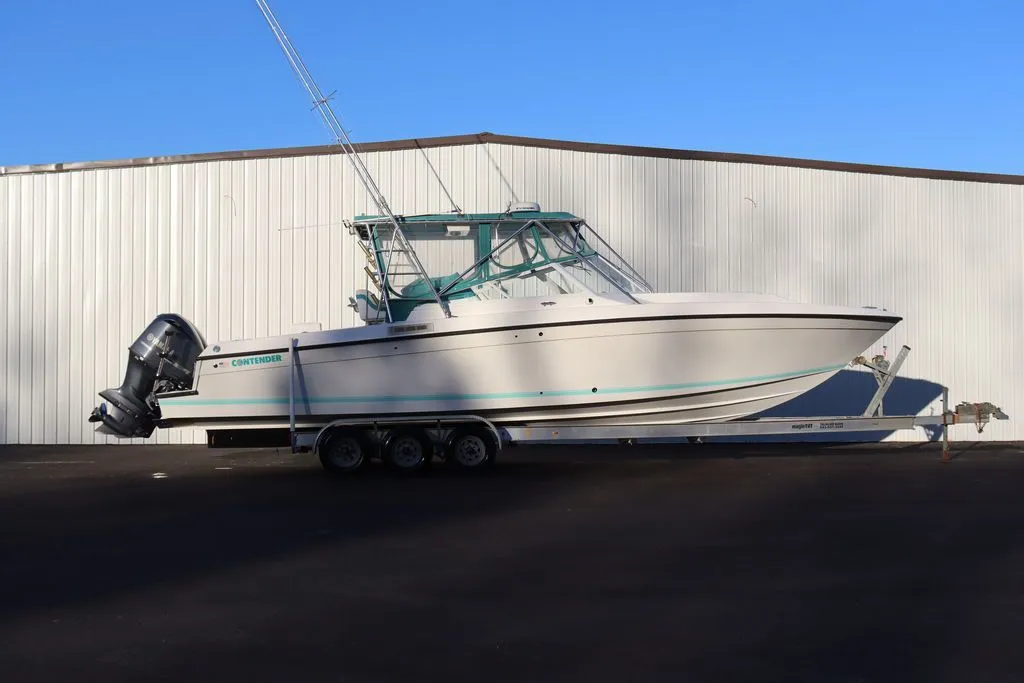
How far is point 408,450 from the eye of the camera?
11.9 metres

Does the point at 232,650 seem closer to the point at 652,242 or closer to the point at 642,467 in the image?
the point at 642,467

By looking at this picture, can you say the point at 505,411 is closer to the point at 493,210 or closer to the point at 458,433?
the point at 458,433

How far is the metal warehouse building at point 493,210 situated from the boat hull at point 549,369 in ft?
16.8

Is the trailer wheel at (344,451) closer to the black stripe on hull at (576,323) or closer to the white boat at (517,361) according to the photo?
the white boat at (517,361)

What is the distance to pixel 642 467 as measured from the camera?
13.1 meters

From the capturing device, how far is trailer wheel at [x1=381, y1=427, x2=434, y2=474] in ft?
38.8

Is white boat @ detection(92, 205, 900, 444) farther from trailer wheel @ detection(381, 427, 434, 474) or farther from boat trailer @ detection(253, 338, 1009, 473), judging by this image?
trailer wheel @ detection(381, 427, 434, 474)

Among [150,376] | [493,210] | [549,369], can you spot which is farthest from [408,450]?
[493,210]

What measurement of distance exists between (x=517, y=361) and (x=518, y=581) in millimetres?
5695

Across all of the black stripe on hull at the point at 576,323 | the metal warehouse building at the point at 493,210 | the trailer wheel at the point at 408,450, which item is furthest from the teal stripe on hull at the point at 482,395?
the metal warehouse building at the point at 493,210

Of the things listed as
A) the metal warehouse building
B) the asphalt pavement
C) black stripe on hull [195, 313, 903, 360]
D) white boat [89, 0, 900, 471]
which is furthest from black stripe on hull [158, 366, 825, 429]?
the metal warehouse building

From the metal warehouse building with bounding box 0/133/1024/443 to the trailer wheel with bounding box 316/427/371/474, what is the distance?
5252 mm

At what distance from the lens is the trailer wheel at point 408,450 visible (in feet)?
38.8

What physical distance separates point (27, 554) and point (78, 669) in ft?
10.1
